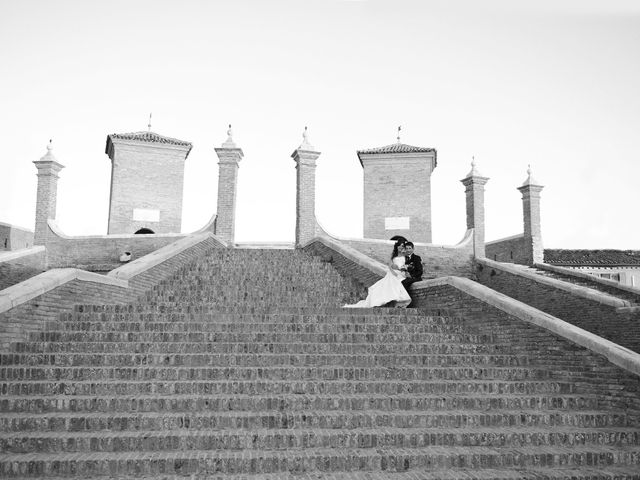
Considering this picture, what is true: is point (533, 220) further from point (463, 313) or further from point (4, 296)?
point (4, 296)

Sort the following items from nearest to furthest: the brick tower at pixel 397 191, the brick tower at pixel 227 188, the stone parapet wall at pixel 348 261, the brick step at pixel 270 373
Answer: the brick step at pixel 270 373 → the stone parapet wall at pixel 348 261 → the brick tower at pixel 227 188 → the brick tower at pixel 397 191

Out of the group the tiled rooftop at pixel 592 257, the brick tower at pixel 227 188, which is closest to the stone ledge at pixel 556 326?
the brick tower at pixel 227 188

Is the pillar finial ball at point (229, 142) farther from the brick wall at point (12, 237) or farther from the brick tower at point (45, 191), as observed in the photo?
the brick wall at point (12, 237)

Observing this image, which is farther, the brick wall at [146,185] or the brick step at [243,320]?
the brick wall at [146,185]

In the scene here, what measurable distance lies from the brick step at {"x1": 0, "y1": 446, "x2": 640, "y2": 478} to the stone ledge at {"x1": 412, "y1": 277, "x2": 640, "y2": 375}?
117 centimetres

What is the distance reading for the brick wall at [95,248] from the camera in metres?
15.2

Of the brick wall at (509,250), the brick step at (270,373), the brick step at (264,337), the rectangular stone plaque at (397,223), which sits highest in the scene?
the rectangular stone plaque at (397,223)

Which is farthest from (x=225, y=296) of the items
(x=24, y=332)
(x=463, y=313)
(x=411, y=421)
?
(x=411, y=421)

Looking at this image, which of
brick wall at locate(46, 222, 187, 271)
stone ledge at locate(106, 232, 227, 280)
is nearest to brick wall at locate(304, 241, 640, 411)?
stone ledge at locate(106, 232, 227, 280)

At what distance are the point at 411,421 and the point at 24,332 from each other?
4.35 meters

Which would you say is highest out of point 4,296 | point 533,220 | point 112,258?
point 533,220

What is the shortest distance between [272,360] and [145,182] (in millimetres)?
20360

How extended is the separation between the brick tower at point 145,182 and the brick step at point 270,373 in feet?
62.6

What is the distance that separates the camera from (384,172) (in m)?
24.3
